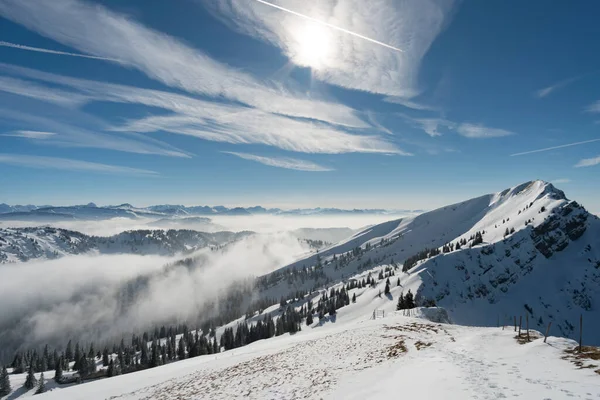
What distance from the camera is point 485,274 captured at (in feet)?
607

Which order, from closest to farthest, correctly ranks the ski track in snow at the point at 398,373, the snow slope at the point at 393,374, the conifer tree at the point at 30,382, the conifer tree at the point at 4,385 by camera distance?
1. the ski track in snow at the point at 398,373
2. the snow slope at the point at 393,374
3. the conifer tree at the point at 4,385
4. the conifer tree at the point at 30,382

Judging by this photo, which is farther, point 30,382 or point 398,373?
point 30,382

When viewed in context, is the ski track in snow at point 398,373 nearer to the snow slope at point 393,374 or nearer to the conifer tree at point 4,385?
the snow slope at point 393,374

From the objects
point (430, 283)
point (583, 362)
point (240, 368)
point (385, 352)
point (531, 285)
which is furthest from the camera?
point (531, 285)

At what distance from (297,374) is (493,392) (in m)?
15.2

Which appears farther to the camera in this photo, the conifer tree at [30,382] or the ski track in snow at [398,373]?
the conifer tree at [30,382]

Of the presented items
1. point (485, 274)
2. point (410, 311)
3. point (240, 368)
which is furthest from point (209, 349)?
point (485, 274)

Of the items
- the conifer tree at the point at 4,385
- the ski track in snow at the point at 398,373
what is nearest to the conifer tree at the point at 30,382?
the conifer tree at the point at 4,385

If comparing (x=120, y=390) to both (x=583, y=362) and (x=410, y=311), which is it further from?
(x=410, y=311)

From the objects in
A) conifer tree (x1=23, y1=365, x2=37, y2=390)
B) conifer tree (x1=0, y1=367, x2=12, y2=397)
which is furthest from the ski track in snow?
conifer tree (x1=23, y1=365, x2=37, y2=390)

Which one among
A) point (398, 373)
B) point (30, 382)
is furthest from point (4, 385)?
point (398, 373)

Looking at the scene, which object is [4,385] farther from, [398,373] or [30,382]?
[398,373]

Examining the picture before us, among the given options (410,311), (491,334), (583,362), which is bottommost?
(410,311)

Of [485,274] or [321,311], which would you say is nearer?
[321,311]
